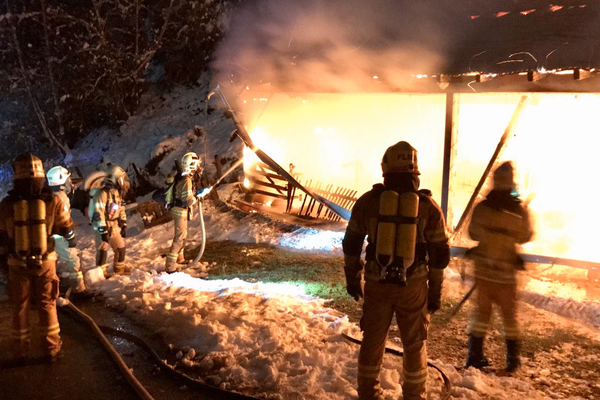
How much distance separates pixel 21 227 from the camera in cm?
443

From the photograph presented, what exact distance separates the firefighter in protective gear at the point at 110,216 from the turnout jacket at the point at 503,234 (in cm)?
559

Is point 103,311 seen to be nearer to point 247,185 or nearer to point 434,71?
point 434,71

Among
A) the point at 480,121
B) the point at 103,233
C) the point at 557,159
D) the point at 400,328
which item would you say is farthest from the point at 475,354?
the point at 480,121

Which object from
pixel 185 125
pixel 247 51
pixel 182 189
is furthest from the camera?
pixel 185 125

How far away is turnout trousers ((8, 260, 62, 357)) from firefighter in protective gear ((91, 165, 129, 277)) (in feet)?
8.43

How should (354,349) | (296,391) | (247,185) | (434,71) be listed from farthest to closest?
(247,185)
(434,71)
(354,349)
(296,391)

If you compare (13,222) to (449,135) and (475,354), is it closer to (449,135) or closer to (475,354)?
(475,354)

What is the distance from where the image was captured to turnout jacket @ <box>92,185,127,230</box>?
713 centimetres

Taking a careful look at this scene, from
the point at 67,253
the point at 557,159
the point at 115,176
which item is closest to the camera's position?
the point at 67,253

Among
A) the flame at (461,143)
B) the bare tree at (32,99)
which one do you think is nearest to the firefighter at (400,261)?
the flame at (461,143)

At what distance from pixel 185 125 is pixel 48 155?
798cm

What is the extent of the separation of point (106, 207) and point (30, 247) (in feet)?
9.26

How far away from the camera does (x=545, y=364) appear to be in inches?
190

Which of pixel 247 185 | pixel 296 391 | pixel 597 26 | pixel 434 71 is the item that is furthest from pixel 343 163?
pixel 296 391
